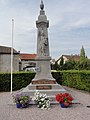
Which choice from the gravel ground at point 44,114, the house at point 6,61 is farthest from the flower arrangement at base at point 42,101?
the house at point 6,61

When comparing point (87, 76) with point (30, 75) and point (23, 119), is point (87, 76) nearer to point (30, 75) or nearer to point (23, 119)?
point (30, 75)

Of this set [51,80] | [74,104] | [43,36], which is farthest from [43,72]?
[74,104]

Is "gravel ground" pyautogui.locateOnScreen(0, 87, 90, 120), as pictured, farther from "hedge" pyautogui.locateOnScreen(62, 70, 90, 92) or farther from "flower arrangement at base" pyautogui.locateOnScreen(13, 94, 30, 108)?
"hedge" pyautogui.locateOnScreen(62, 70, 90, 92)

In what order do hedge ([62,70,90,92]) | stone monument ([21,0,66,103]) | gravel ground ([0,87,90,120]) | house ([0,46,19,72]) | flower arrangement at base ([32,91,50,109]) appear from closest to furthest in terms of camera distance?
gravel ground ([0,87,90,120]) < flower arrangement at base ([32,91,50,109]) < stone monument ([21,0,66,103]) < hedge ([62,70,90,92]) < house ([0,46,19,72])

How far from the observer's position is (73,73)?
15.9m

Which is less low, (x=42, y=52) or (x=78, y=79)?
(x=42, y=52)

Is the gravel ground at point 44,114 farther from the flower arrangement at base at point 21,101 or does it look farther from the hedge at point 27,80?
the hedge at point 27,80

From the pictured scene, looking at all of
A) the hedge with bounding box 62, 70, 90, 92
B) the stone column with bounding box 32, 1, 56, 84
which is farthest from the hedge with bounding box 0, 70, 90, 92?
the stone column with bounding box 32, 1, 56, 84

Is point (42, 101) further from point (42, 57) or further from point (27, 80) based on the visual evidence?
point (27, 80)

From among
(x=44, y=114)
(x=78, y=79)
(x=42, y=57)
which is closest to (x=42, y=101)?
(x=44, y=114)

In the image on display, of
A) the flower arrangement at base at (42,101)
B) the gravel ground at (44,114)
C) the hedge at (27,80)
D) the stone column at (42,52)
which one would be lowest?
the gravel ground at (44,114)

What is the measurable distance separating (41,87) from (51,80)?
85 cm

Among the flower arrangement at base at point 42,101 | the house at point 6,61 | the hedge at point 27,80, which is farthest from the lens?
the house at point 6,61

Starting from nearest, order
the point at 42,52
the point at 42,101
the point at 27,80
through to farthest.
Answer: the point at 42,101, the point at 42,52, the point at 27,80
